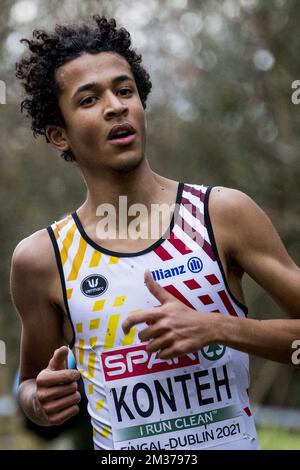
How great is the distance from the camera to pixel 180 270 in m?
3.09

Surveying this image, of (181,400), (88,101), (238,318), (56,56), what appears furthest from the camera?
(56,56)

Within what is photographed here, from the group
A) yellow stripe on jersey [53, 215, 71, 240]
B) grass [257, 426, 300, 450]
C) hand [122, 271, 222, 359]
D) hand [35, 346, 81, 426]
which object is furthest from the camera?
grass [257, 426, 300, 450]

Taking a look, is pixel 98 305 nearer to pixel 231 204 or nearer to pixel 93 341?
pixel 93 341

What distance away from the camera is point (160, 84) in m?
11.6

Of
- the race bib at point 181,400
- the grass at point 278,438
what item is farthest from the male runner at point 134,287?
the grass at point 278,438

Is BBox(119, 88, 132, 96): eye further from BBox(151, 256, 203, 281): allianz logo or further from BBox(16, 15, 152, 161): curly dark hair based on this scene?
BBox(151, 256, 203, 281): allianz logo

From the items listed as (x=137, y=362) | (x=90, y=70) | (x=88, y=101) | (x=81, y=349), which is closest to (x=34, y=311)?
(x=81, y=349)

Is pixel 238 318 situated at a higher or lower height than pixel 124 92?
lower

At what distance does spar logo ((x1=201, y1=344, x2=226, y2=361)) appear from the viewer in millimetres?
3057

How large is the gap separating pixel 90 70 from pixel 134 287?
2.92 ft

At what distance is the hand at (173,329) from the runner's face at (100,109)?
0.74m

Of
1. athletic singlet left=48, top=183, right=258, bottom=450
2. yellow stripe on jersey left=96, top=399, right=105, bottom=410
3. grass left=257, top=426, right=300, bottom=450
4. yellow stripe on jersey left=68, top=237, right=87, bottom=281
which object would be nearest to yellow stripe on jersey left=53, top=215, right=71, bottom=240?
yellow stripe on jersey left=68, top=237, right=87, bottom=281

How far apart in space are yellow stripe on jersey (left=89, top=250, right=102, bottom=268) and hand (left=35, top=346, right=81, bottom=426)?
46cm

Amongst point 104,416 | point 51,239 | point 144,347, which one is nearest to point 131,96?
point 51,239
